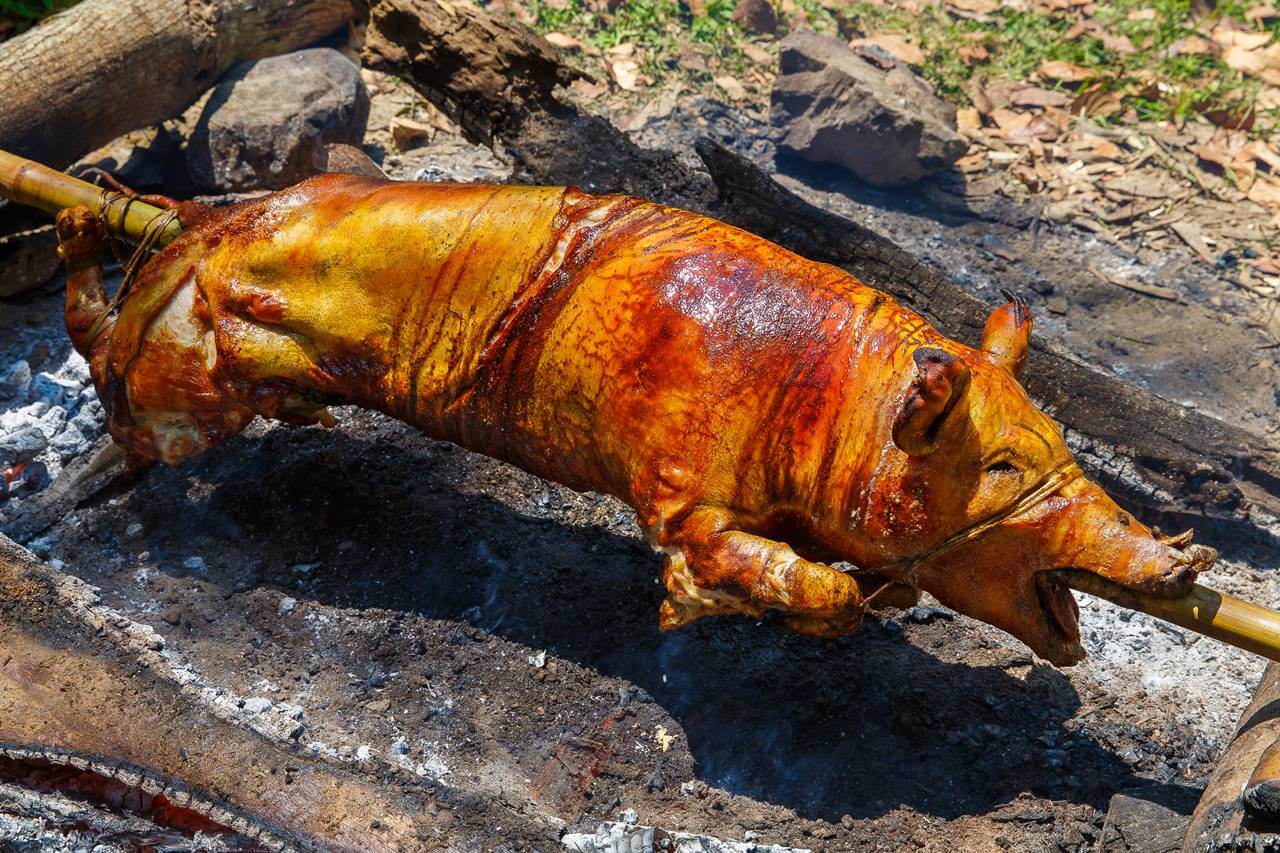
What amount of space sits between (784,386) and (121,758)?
7.58 feet

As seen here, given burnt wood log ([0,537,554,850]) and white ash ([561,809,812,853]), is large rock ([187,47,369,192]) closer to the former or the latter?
burnt wood log ([0,537,554,850])

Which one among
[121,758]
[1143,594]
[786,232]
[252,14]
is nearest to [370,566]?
[121,758]

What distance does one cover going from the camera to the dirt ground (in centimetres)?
372

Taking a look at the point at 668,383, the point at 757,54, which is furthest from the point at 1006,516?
the point at 757,54

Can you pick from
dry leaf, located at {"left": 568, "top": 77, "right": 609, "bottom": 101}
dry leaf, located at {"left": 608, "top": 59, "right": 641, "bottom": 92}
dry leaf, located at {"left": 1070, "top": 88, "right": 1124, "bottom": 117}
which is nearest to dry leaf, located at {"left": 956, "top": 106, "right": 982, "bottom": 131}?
dry leaf, located at {"left": 1070, "top": 88, "right": 1124, "bottom": 117}

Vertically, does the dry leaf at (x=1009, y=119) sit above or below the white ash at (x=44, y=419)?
above

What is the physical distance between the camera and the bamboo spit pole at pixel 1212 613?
3.03 metres

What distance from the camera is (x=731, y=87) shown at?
8.80m

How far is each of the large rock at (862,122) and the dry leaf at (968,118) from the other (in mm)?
398

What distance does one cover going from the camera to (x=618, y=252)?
3.65 m

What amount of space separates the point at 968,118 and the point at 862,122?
1745 mm

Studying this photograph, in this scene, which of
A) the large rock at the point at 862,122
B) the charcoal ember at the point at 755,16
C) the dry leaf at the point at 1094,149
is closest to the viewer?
the large rock at the point at 862,122

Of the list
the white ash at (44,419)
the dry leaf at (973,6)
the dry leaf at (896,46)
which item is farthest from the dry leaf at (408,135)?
the dry leaf at (973,6)

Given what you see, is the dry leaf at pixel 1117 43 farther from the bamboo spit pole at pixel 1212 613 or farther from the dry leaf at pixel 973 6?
the bamboo spit pole at pixel 1212 613
